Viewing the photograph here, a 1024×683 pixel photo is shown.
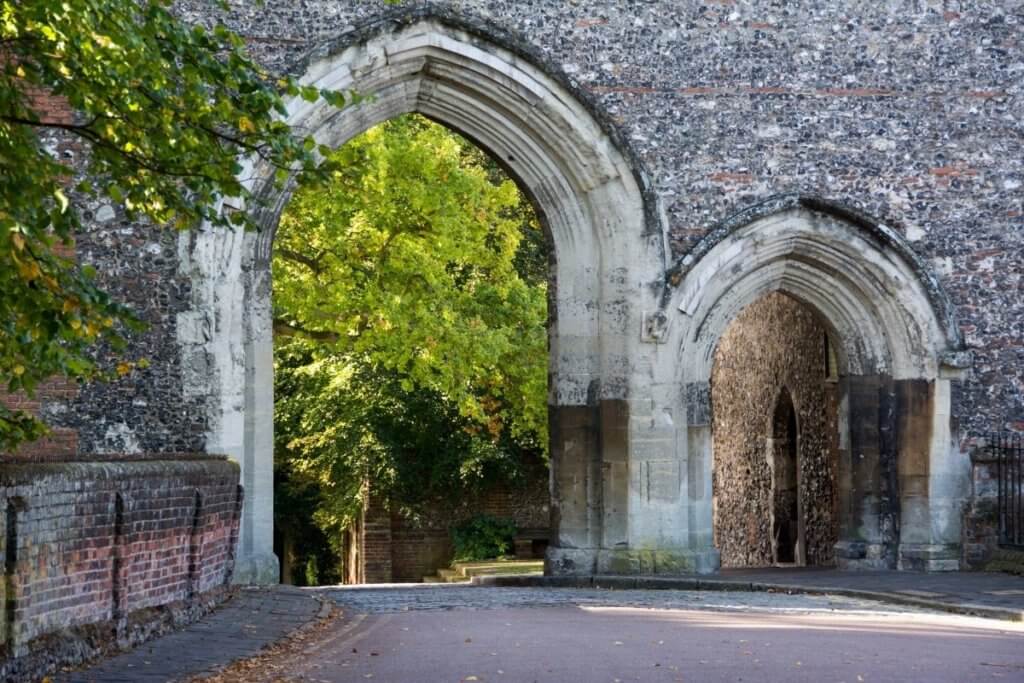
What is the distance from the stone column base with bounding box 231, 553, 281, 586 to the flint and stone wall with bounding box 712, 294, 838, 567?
822cm

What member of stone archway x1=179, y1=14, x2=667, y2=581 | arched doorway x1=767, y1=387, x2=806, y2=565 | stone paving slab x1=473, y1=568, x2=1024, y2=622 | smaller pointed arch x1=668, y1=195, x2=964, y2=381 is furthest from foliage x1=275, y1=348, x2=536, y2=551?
smaller pointed arch x1=668, y1=195, x2=964, y2=381

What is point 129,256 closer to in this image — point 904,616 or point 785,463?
point 904,616

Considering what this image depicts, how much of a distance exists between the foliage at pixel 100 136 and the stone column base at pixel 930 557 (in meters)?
10.7

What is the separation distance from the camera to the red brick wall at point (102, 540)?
9.11 meters

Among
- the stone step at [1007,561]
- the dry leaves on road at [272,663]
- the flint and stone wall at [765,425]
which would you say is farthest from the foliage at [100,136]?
the flint and stone wall at [765,425]

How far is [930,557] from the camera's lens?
57.9ft

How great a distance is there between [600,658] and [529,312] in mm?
14976

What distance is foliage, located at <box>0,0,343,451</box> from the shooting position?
8031 millimetres

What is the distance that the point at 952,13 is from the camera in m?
17.9

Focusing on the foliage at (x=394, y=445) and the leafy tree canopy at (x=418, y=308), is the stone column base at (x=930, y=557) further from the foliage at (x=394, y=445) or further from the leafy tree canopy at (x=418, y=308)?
the foliage at (x=394, y=445)

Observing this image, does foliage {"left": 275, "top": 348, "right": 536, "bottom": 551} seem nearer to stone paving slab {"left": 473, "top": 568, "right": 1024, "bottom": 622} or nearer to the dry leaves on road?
stone paving slab {"left": 473, "top": 568, "right": 1024, "bottom": 622}

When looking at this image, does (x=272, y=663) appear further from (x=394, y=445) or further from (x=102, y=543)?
(x=394, y=445)

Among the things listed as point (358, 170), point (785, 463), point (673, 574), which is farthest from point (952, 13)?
point (358, 170)

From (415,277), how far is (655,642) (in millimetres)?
12986
